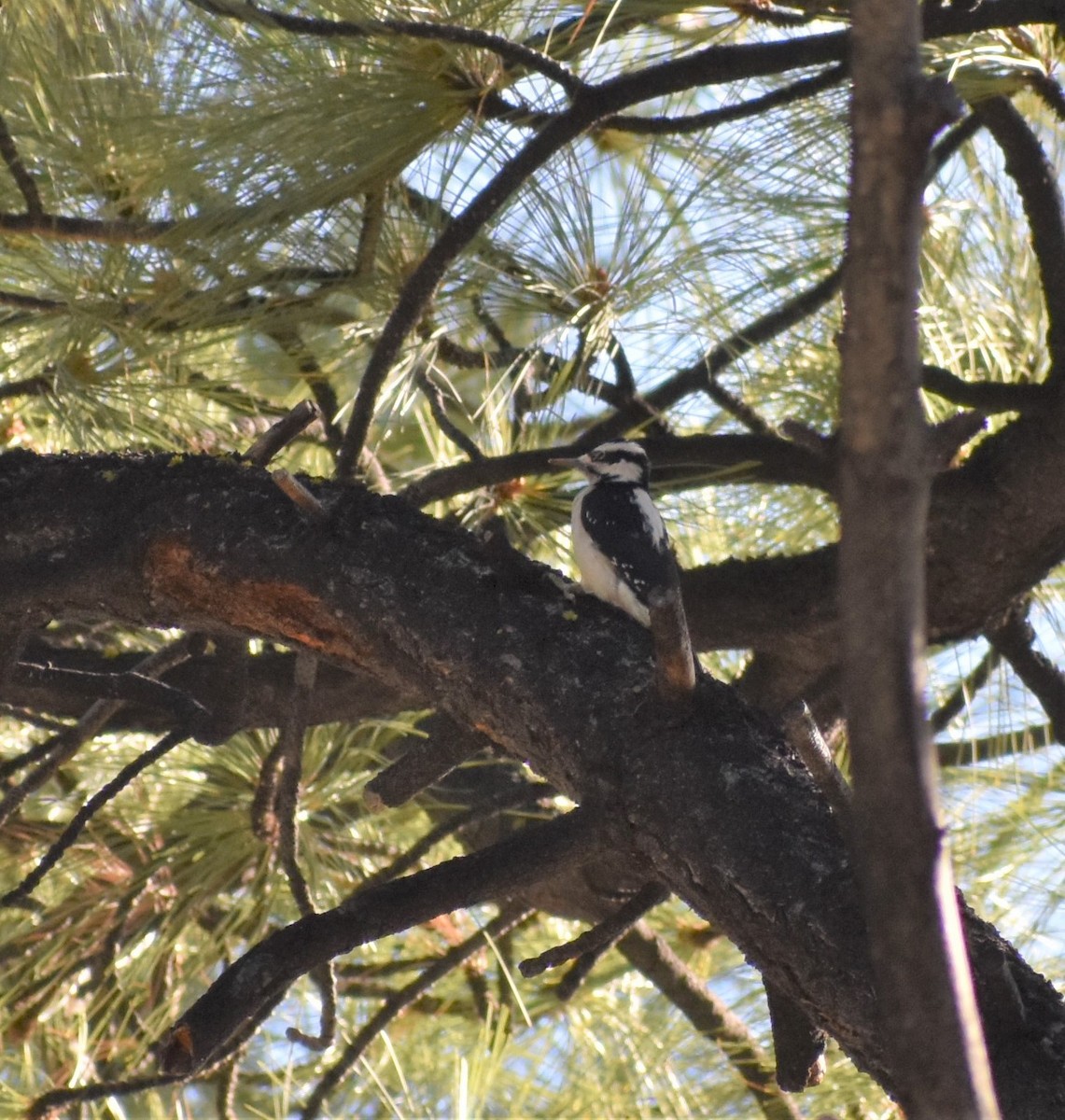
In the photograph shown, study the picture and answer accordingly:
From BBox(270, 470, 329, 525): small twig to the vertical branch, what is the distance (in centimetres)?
74

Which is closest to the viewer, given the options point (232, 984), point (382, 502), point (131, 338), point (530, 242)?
point (232, 984)

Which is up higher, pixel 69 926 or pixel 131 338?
pixel 131 338

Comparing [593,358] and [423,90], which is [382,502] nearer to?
[423,90]

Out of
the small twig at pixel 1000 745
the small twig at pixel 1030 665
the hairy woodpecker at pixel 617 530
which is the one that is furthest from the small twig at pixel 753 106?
the small twig at pixel 1000 745

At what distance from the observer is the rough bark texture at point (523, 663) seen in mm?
856

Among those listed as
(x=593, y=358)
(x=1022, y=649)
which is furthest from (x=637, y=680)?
(x=593, y=358)

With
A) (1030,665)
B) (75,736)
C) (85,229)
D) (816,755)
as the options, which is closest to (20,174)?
(85,229)

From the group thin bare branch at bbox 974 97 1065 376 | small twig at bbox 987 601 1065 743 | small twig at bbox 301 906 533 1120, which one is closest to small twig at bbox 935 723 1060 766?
small twig at bbox 987 601 1065 743

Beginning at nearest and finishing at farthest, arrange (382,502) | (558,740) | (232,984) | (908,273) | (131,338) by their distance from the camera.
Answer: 1. (908,273)
2. (232,984)
3. (558,740)
4. (382,502)
5. (131,338)

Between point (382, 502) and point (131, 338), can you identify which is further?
point (131, 338)

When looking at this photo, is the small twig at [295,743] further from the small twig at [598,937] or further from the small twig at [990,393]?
the small twig at [990,393]

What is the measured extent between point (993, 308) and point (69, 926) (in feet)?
5.00

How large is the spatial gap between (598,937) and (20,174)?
103cm

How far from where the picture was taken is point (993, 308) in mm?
1804
